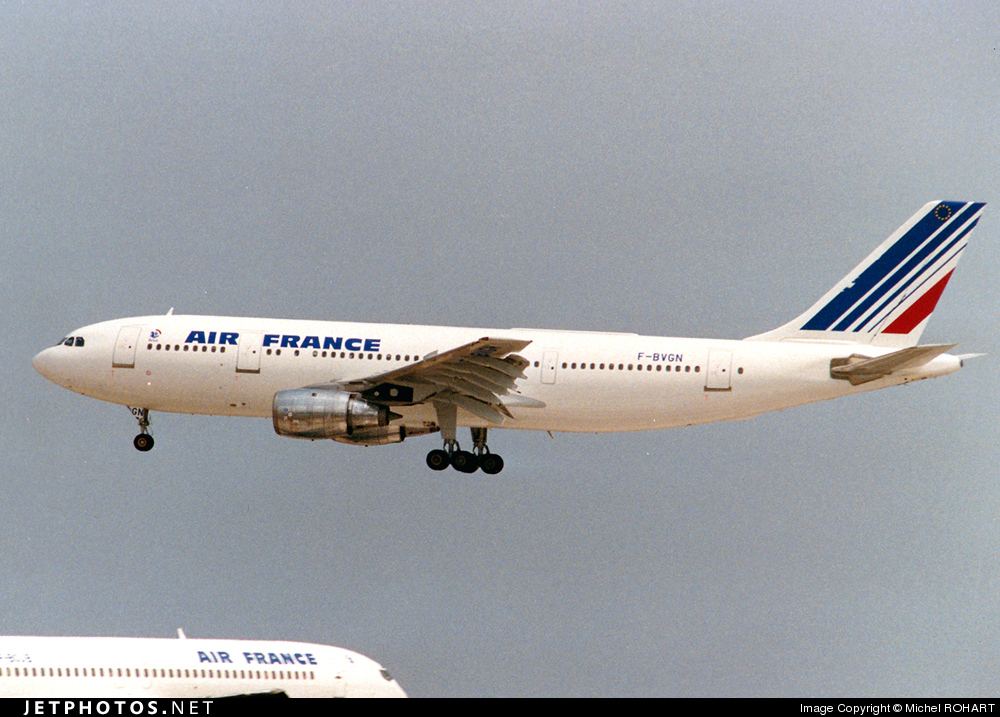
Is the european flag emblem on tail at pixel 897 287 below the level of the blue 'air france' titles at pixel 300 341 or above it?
above

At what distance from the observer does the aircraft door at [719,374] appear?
53.1m

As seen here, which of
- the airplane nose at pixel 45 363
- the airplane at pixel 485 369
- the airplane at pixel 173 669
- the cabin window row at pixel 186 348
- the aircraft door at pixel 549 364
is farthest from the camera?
the airplane nose at pixel 45 363

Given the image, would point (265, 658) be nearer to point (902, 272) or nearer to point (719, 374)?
point (719, 374)

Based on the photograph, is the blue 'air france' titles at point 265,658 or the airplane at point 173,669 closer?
the airplane at point 173,669

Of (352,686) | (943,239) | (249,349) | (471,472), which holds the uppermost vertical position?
(943,239)

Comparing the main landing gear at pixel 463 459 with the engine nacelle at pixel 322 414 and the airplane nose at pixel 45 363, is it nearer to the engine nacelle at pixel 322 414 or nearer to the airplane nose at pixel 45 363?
the engine nacelle at pixel 322 414

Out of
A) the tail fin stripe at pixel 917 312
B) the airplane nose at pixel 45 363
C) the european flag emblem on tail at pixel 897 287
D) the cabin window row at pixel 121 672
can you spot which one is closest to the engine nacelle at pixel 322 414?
the airplane nose at pixel 45 363

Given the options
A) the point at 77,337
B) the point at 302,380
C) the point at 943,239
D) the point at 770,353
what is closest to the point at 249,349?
the point at 302,380

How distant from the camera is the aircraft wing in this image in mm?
52188

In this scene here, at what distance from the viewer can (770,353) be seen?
53625 millimetres

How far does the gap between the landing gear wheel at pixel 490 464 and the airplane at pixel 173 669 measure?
8.94m
